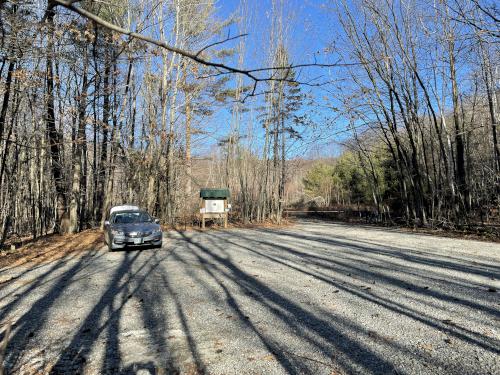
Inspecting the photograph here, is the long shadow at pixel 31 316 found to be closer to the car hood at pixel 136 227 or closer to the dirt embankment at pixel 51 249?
the dirt embankment at pixel 51 249

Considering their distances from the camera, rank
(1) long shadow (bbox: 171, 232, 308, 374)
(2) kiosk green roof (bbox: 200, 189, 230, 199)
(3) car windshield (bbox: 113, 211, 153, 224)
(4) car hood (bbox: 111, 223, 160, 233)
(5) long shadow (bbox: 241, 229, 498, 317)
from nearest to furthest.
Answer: (1) long shadow (bbox: 171, 232, 308, 374) → (5) long shadow (bbox: 241, 229, 498, 317) → (4) car hood (bbox: 111, 223, 160, 233) → (3) car windshield (bbox: 113, 211, 153, 224) → (2) kiosk green roof (bbox: 200, 189, 230, 199)

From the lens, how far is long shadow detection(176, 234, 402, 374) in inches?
116

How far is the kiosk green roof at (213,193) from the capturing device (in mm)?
17422

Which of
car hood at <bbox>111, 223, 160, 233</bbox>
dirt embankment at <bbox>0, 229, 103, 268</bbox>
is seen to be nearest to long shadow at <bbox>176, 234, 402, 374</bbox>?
car hood at <bbox>111, 223, 160, 233</bbox>

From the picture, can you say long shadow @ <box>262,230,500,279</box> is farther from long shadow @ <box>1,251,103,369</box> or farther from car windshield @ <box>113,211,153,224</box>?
long shadow @ <box>1,251,103,369</box>

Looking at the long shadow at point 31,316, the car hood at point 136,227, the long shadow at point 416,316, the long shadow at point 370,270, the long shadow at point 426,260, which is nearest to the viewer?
the long shadow at point 416,316

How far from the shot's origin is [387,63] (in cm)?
1517

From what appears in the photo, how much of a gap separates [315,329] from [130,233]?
24.6 feet

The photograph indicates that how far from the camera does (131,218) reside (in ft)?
37.0

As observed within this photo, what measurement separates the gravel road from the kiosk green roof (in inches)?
377

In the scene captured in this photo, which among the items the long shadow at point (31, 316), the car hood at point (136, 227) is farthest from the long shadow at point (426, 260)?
the long shadow at point (31, 316)

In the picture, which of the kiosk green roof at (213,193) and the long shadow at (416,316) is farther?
the kiosk green roof at (213,193)

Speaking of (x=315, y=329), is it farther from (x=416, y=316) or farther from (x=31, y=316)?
(x=31, y=316)

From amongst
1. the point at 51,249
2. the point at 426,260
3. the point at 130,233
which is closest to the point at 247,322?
the point at 426,260
